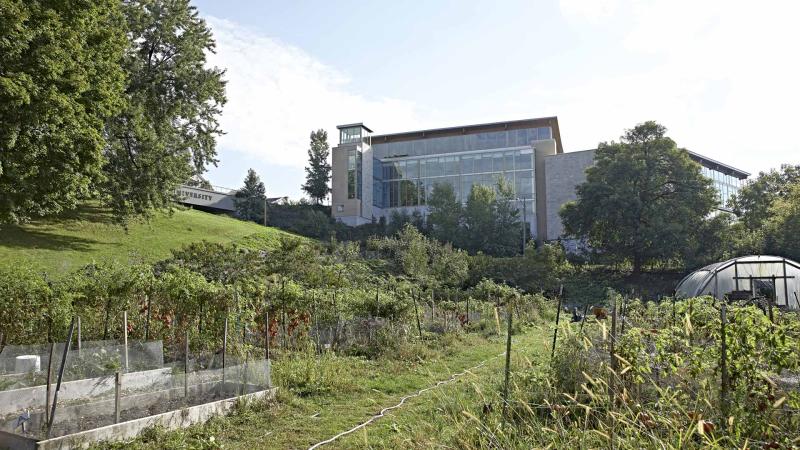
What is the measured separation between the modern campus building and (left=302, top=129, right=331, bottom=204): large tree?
8916 mm

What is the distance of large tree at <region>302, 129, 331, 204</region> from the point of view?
5969 cm

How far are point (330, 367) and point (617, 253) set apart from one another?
26.8 m

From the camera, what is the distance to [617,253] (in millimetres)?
32156

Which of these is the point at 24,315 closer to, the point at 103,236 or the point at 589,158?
the point at 103,236

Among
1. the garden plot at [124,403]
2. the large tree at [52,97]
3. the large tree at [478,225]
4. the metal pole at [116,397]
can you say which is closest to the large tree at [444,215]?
the large tree at [478,225]

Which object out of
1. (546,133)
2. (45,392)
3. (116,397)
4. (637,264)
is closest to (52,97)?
(45,392)

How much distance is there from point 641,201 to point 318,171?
36.3m

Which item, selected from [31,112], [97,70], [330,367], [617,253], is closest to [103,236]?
[97,70]

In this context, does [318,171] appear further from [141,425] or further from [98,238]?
[141,425]

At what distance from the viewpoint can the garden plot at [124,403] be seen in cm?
520

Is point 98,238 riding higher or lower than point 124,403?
higher

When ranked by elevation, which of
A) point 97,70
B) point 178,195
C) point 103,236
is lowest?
point 103,236

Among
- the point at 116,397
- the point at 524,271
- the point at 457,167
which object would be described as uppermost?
the point at 457,167

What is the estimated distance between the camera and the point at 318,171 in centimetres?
6006
